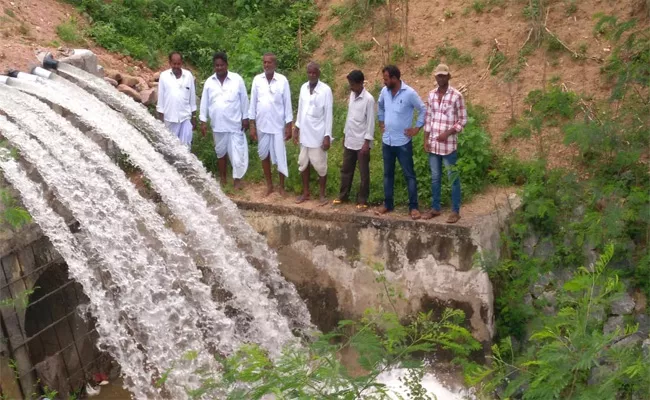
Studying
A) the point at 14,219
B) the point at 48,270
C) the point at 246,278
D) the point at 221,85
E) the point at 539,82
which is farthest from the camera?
the point at 539,82

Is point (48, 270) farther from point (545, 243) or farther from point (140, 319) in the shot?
point (545, 243)

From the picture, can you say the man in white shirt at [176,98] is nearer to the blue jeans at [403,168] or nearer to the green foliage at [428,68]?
the blue jeans at [403,168]

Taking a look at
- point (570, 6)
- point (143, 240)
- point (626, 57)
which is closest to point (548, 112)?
point (626, 57)

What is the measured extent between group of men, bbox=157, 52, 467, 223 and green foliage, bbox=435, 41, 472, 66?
2.11 m

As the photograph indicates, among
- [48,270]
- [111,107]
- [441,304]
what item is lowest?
[441,304]

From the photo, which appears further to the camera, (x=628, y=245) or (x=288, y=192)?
(x=288, y=192)

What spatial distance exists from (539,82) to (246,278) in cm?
373

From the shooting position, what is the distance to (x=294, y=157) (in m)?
8.38

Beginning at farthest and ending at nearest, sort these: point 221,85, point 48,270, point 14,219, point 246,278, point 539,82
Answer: point 539,82 → point 221,85 → point 246,278 → point 48,270 → point 14,219

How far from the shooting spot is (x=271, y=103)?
25.7 feet

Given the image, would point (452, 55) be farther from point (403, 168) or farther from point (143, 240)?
point (143, 240)

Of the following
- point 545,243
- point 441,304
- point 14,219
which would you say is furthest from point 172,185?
point 545,243

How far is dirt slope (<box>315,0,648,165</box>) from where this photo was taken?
28.8ft

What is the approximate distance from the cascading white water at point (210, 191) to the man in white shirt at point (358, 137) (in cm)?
83
